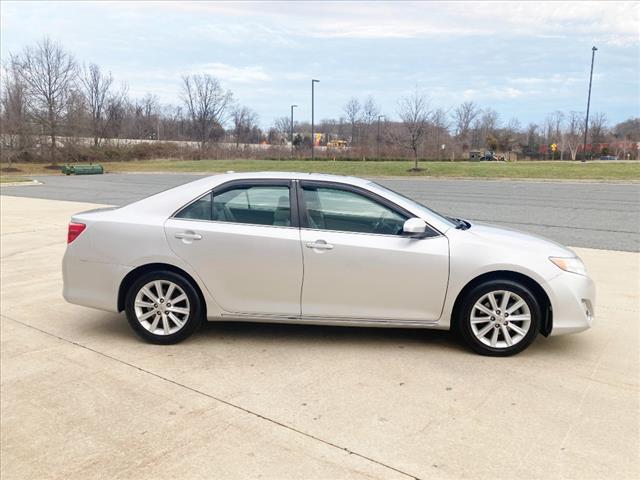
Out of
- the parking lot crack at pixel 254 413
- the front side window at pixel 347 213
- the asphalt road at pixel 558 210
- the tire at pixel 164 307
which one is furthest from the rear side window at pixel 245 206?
the asphalt road at pixel 558 210

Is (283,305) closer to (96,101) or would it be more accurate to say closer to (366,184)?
(366,184)

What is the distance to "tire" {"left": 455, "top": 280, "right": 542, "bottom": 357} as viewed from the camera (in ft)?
13.4

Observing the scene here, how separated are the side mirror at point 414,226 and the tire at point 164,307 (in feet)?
5.97

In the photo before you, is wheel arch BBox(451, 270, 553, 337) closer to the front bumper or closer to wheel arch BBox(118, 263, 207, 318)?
the front bumper

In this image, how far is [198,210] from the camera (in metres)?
4.48

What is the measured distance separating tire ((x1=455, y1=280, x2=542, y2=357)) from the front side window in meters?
0.83

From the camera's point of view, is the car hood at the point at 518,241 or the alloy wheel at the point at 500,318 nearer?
the alloy wheel at the point at 500,318

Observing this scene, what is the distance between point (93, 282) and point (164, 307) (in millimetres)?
691

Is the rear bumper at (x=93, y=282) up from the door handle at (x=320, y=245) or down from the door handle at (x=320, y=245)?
down

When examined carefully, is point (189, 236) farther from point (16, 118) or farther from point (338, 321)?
point (16, 118)

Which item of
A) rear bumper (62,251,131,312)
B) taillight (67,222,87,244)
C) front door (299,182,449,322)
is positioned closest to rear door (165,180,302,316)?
front door (299,182,449,322)

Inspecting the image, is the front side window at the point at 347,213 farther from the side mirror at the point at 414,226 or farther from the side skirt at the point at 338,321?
the side skirt at the point at 338,321

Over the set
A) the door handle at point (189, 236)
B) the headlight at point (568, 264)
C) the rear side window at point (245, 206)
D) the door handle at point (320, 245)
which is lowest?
the headlight at point (568, 264)

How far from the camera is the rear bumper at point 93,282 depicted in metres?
4.44
